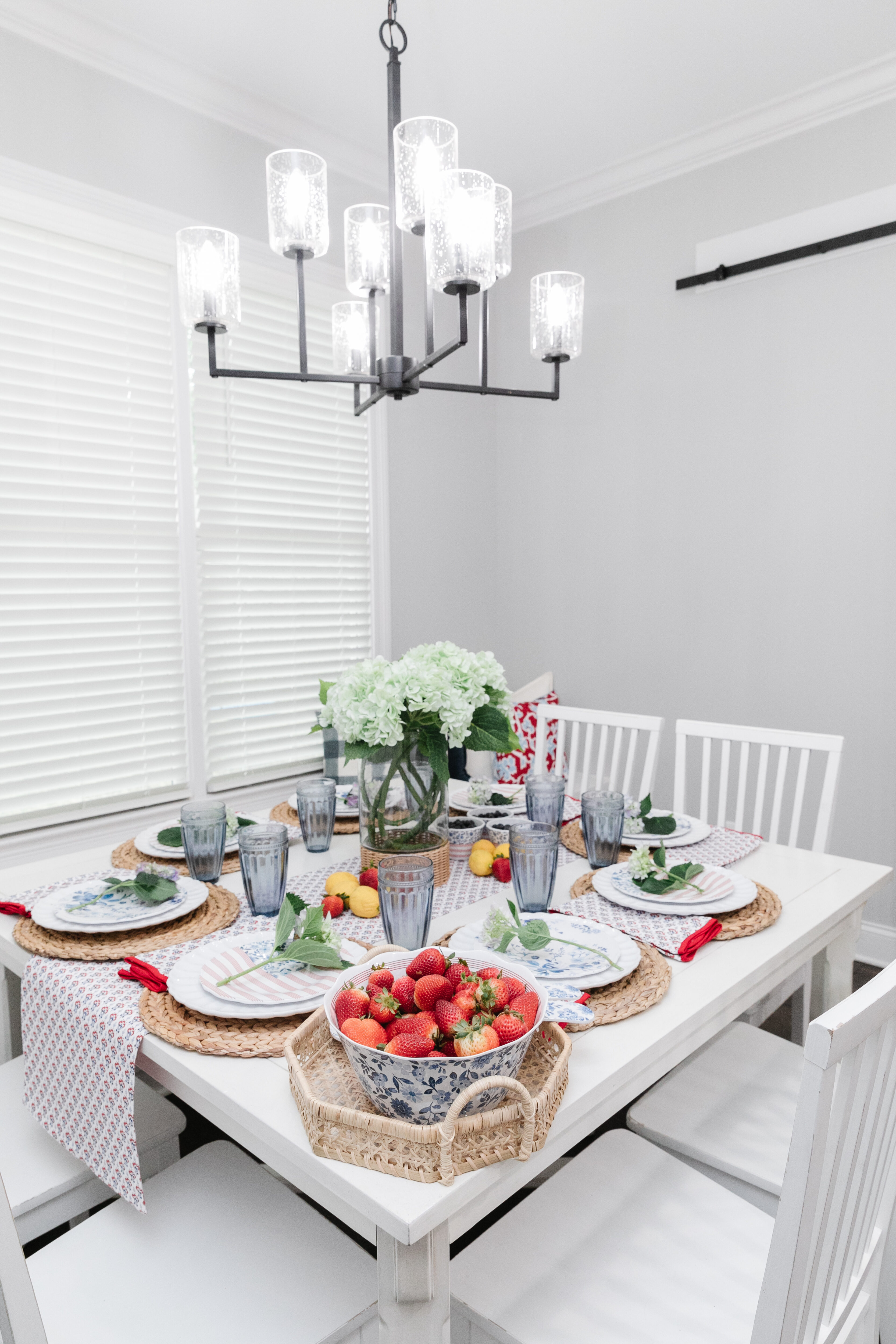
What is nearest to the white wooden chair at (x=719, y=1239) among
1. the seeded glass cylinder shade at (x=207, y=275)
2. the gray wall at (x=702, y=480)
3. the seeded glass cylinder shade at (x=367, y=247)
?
the seeded glass cylinder shade at (x=207, y=275)

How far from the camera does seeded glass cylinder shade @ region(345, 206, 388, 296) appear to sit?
1713 millimetres

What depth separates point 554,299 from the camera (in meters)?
1.70

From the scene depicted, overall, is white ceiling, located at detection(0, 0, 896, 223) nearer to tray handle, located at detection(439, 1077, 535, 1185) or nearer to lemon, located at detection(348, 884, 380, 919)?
lemon, located at detection(348, 884, 380, 919)

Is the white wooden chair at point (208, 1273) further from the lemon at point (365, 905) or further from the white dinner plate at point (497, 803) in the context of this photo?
the white dinner plate at point (497, 803)

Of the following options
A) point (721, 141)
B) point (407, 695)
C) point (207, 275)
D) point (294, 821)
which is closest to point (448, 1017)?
point (407, 695)

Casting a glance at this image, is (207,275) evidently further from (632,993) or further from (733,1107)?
(733,1107)

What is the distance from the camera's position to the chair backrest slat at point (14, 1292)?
2.36 feet

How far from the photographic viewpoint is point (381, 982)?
0.91m

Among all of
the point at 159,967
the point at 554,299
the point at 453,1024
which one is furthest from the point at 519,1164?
the point at 554,299

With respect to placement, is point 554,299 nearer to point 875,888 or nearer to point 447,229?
point 447,229

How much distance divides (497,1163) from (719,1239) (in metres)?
0.46

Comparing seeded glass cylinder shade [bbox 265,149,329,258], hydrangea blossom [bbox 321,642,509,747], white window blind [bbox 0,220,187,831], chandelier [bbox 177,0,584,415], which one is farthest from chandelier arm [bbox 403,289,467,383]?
white window blind [bbox 0,220,187,831]

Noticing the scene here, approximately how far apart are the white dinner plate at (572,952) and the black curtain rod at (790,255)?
2.37m

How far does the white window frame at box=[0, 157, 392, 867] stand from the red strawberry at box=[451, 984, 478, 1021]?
1.91m
